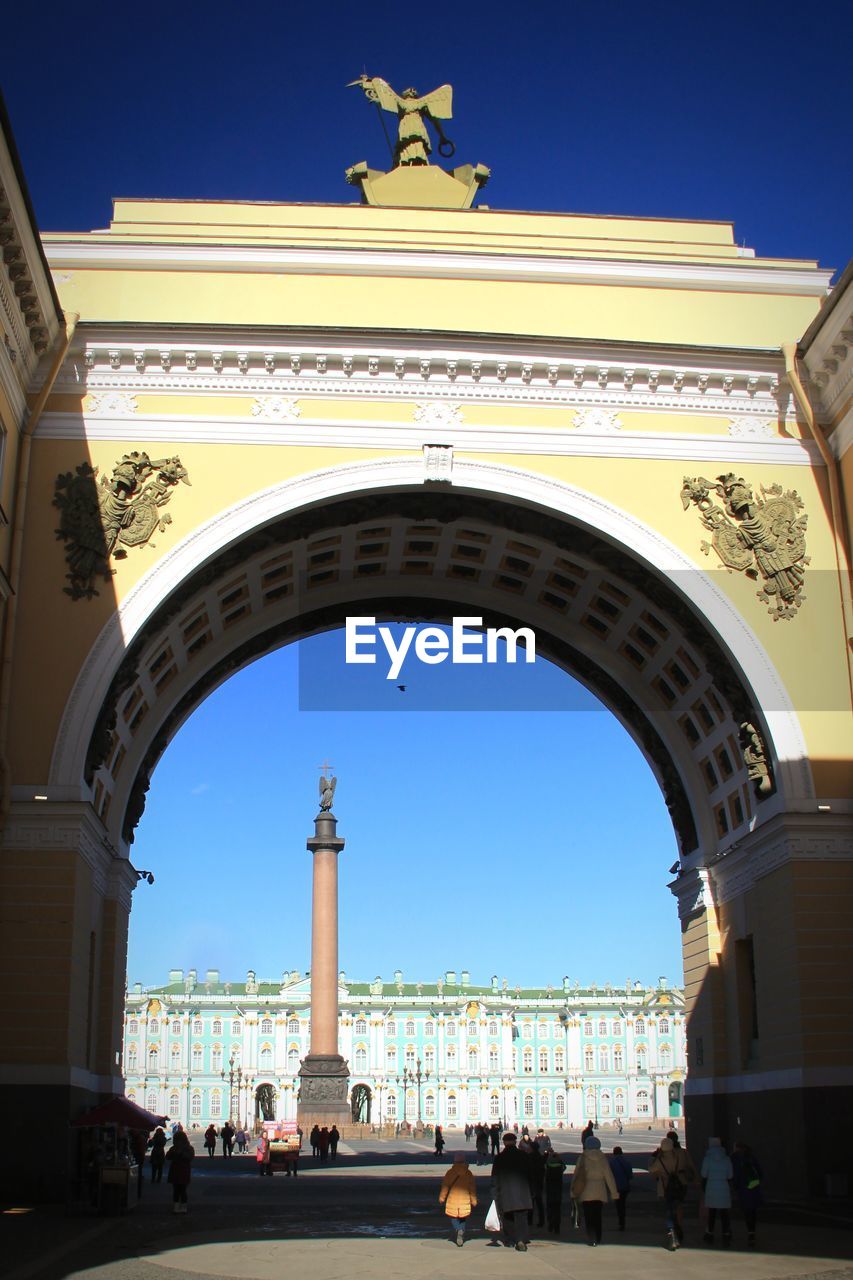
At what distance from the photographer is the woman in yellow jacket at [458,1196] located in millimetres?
16234

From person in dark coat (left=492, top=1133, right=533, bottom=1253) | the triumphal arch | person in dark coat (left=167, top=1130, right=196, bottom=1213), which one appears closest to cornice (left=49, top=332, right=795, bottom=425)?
the triumphal arch

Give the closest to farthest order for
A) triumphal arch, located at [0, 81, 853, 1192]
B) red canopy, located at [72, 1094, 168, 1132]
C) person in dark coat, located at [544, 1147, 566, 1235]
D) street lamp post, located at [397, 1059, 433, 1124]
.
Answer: person in dark coat, located at [544, 1147, 566, 1235] < red canopy, located at [72, 1094, 168, 1132] < triumphal arch, located at [0, 81, 853, 1192] < street lamp post, located at [397, 1059, 433, 1124]

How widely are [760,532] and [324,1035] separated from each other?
1572 inches

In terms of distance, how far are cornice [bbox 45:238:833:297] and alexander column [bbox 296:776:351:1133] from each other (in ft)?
124

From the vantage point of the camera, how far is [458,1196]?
16.4 m

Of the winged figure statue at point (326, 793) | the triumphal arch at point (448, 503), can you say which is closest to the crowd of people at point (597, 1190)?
the triumphal arch at point (448, 503)

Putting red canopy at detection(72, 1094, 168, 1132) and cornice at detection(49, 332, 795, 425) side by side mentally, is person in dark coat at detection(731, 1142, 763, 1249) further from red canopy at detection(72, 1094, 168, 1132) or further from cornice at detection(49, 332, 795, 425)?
cornice at detection(49, 332, 795, 425)

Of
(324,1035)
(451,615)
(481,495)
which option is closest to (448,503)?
(481,495)

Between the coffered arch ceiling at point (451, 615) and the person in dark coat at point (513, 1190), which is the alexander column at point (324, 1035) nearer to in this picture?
the coffered arch ceiling at point (451, 615)

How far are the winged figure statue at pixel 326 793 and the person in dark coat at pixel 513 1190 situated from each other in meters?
48.0

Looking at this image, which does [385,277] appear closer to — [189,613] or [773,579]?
[189,613]

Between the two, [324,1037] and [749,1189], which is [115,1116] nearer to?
[749,1189]

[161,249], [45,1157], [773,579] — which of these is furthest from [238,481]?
[45,1157]

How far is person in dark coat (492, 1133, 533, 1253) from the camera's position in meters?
16.2
